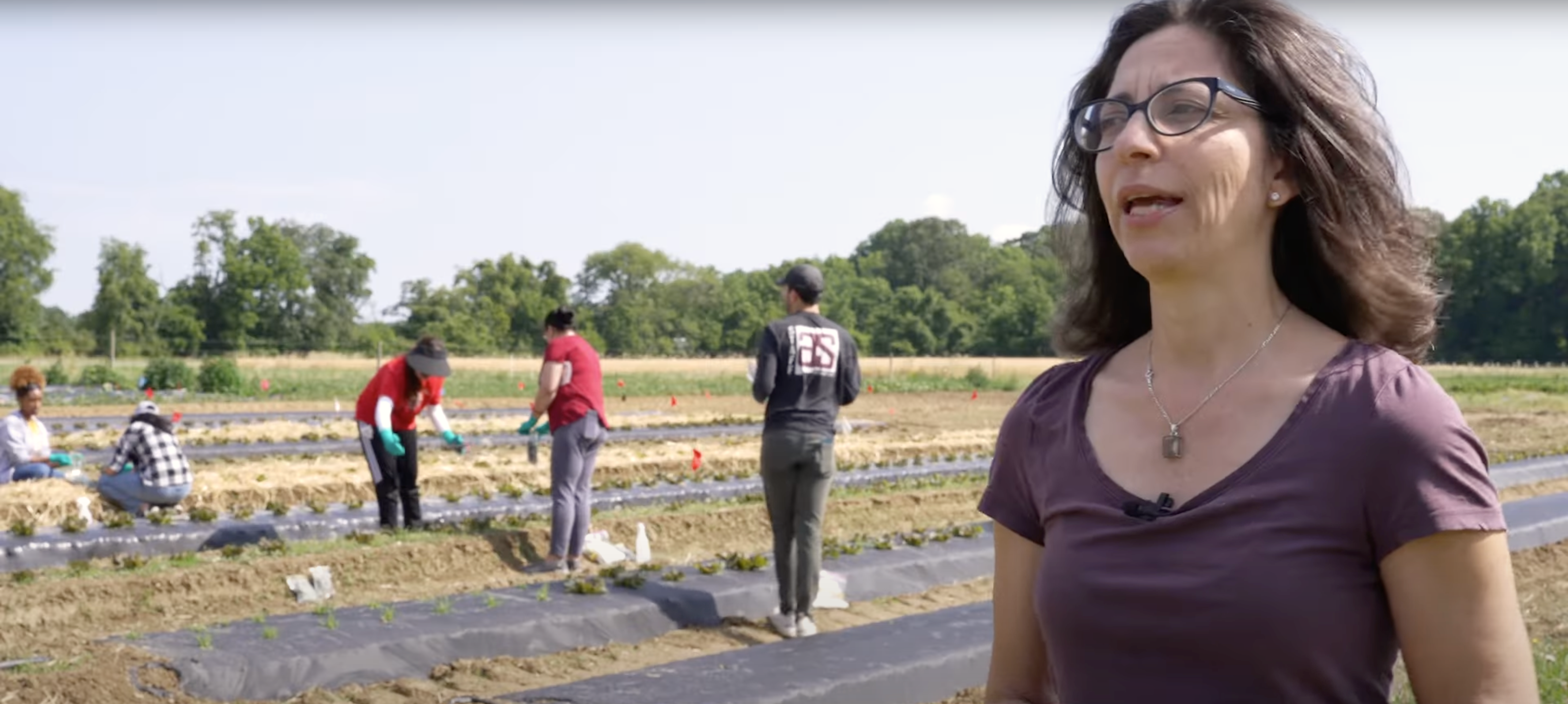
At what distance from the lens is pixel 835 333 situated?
24.2ft

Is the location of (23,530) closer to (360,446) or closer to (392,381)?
(392,381)

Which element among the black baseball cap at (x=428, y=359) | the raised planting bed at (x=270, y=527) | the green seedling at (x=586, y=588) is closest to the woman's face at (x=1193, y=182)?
the green seedling at (x=586, y=588)

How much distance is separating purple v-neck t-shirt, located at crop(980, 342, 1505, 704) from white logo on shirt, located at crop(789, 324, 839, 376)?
5.61 metres

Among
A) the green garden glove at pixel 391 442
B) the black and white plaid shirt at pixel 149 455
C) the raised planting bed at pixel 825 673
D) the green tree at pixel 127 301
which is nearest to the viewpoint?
the raised planting bed at pixel 825 673

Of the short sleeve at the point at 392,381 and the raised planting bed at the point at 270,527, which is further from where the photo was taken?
the short sleeve at the point at 392,381

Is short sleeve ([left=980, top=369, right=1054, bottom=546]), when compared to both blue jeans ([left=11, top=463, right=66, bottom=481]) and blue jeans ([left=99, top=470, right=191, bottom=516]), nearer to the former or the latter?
blue jeans ([left=99, top=470, right=191, bottom=516])

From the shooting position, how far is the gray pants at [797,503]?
23.4 ft

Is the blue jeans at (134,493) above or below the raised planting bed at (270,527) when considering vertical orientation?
above

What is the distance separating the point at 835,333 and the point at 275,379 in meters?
27.0

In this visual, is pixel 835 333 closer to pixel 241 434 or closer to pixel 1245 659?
pixel 1245 659

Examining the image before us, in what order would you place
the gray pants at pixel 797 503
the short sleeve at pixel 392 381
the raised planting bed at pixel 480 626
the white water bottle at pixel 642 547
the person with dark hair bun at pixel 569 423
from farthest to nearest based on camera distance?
the short sleeve at pixel 392 381 < the white water bottle at pixel 642 547 < the person with dark hair bun at pixel 569 423 < the gray pants at pixel 797 503 < the raised planting bed at pixel 480 626

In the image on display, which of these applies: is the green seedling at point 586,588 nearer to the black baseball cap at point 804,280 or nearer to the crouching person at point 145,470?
the black baseball cap at point 804,280

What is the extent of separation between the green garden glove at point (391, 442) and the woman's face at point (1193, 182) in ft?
26.9

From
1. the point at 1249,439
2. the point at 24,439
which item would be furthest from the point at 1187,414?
the point at 24,439
